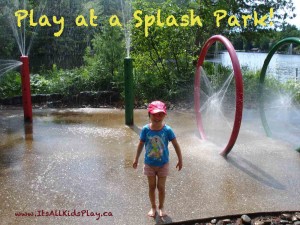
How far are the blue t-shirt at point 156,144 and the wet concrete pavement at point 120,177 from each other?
51cm

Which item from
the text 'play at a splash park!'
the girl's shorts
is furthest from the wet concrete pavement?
the text 'play at a splash park!'

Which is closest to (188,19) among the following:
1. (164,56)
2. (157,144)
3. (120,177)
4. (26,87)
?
(164,56)

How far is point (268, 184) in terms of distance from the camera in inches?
157

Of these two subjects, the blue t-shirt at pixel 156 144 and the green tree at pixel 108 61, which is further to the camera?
the green tree at pixel 108 61

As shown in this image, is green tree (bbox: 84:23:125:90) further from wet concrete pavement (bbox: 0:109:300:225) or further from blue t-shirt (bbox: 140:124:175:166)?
blue t-shirt (bbox: 140:124:175:166)

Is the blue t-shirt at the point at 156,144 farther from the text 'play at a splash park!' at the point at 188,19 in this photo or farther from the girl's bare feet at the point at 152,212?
the text 'play at a splash park!' at the point at 188,19

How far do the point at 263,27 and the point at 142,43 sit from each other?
4.72 meters

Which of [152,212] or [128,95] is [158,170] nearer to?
[152,212]

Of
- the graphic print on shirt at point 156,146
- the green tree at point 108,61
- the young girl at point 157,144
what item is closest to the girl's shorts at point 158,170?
the young girl at point 157,144

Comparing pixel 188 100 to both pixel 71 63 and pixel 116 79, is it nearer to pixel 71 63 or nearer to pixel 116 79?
pixel 116 79

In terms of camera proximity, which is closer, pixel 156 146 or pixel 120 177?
pixel 156 146

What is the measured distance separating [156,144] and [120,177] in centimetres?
118

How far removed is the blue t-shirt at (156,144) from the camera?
125 inches

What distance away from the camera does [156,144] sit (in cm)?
318
